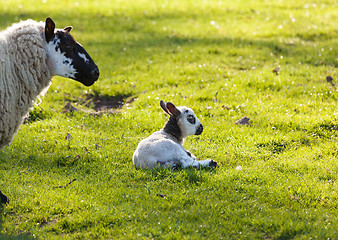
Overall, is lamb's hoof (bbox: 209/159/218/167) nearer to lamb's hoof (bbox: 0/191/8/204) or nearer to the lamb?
the lamb

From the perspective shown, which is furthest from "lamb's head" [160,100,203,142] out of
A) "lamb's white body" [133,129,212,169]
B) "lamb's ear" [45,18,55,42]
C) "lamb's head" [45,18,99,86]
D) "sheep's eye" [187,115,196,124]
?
"lamb's ear" [45,18,55,42]

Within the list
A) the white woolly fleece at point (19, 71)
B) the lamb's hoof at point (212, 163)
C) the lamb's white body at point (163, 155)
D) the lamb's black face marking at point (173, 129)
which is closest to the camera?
the white woolly fleece at point (19, 71)

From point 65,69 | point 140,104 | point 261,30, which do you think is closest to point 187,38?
point 261,30

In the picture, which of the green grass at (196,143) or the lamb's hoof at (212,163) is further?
the lamb's hoof at (212,163)

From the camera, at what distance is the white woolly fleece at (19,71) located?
6.23 metres

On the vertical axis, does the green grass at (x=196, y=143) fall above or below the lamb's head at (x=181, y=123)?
below

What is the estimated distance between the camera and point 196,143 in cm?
810

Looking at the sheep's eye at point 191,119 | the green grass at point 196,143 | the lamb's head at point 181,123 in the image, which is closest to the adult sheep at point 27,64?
the green grass at point 196,143

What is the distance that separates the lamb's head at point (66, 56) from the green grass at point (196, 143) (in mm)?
1681

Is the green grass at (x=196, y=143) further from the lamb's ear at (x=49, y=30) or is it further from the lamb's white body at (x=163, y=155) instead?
the lamb's ear at (x=49, y=30)

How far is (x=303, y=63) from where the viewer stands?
12.2 m

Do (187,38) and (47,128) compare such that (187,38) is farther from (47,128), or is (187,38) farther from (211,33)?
(47,128)

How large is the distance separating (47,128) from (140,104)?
90.4 inches

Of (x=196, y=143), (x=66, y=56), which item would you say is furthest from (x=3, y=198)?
(x=196, y=143)
